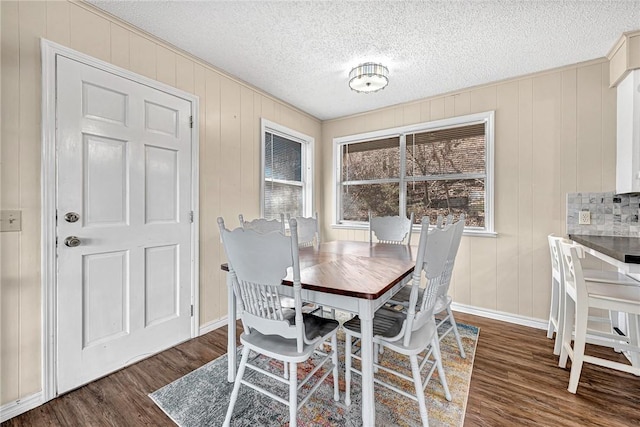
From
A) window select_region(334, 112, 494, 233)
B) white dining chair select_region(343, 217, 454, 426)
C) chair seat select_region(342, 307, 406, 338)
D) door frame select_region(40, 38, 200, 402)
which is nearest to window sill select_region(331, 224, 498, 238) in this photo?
window select_region(334, 112, 494, 233)

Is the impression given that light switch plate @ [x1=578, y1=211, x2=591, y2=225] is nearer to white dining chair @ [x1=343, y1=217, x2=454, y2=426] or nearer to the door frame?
white dining chair @ [x1=343, y1=217, x2=454, y2=426]

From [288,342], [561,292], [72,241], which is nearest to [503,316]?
[561,292]

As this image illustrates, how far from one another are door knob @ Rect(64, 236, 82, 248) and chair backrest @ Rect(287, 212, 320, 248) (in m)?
1.64

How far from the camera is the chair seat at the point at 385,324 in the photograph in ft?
4.85

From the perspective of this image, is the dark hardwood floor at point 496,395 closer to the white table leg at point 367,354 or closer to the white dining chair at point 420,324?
the white dining chair at point 420,324

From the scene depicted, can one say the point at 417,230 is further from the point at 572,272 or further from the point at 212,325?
the point at 212,325

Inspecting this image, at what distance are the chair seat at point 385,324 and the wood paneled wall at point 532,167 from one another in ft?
5.81

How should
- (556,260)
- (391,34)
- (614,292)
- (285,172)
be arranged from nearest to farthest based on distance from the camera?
(614,292), (391,34), (556,260), (285,172)

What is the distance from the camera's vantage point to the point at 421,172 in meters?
3.40

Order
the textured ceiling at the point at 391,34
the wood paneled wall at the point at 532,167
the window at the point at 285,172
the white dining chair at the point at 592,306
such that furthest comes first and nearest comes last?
the window at the point at 285,172 < the wood paneled wall at the point at 532,167 < the textured ceiling at the point at 391,34 < the white dining chair at the point at 592,306

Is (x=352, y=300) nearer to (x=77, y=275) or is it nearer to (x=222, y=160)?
(x=77, y=275)

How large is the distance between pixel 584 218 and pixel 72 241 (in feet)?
13.1

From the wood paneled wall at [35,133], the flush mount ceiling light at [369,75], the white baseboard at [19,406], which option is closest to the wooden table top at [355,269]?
the wood paneled wall at [35,133]

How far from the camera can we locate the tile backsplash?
2.33 metres
